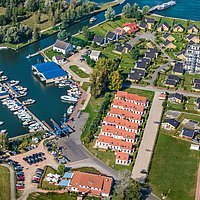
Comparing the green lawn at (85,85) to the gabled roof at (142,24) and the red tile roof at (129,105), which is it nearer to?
the red tile roof at (129,105)

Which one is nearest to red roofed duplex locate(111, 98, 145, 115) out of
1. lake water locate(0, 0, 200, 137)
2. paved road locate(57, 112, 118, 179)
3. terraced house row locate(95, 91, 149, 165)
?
terraced house row locate(95, 91, 149, 165)

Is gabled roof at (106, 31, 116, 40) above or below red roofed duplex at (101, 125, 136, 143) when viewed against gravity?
above

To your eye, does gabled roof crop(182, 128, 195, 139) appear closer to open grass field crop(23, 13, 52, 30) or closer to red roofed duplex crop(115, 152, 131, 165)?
red roofed duplex crop(115, 152, 131, 165)

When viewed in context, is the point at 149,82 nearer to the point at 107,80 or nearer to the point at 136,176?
the point at 107,80

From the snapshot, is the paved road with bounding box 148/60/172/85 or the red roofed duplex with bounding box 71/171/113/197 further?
the paved road with bounding box 148/60/172/85

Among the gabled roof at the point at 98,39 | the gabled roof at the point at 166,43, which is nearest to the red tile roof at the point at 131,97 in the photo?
the gabled roof at the point at 98,39

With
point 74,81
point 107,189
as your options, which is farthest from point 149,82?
point 107,189

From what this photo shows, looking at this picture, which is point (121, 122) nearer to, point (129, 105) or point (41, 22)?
point (129, 105)
